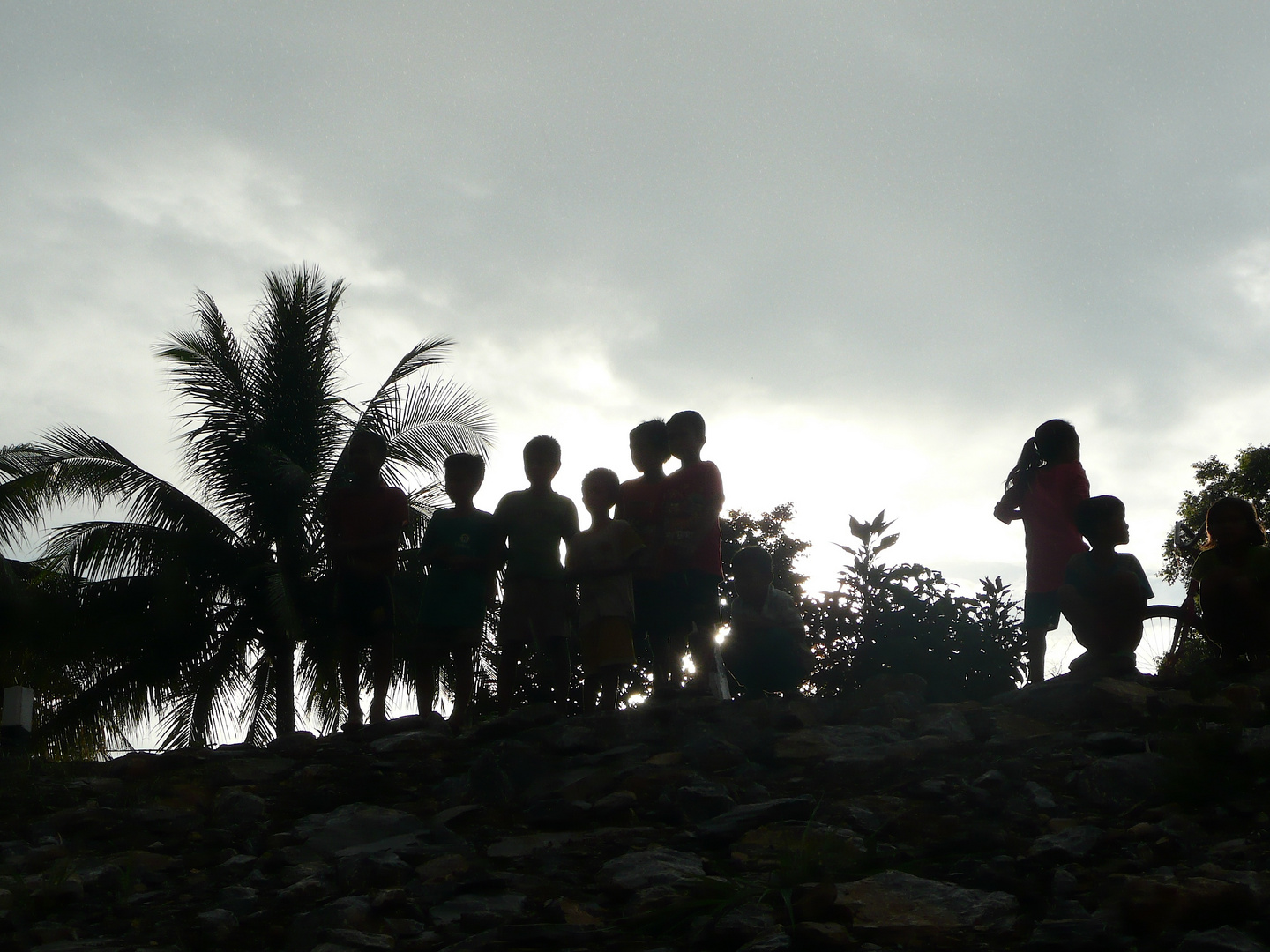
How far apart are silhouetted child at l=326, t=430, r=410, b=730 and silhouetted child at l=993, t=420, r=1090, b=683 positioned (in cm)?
340

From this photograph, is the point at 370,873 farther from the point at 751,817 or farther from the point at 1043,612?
the point at 1043,612

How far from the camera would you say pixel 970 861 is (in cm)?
304

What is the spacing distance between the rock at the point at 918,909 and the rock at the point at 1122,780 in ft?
2.67

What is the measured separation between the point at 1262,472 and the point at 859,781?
63.3 feet

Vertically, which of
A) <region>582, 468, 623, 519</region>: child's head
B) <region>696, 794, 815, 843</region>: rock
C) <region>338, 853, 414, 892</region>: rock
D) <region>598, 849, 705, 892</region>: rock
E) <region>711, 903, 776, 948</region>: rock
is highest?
<region>582, 468, 623, 519</region>: child's head

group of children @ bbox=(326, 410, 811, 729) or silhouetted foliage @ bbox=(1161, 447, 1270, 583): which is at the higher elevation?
silhouetted foliage @ bbox=(1161, 447, 1270, 583)

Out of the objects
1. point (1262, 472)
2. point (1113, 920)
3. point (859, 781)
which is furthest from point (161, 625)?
point (1262, 472)

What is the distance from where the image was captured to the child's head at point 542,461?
5.80 meters

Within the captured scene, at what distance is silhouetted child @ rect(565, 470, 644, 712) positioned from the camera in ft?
17.4

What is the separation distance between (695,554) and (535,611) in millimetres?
884

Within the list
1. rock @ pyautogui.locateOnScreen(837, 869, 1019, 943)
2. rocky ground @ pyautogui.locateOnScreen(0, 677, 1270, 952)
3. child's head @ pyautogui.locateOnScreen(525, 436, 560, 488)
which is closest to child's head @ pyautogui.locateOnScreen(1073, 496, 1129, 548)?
rocky ground @ pyautogui.locateOnScreen(0, 677, 1270, 952)

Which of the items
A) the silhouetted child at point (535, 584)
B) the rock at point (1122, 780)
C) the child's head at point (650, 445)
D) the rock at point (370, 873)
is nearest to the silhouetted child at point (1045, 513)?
the child's head at point (650, 445)

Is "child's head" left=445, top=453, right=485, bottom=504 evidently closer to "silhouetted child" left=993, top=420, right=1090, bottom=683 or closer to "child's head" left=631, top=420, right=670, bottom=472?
"child's head" left=631, top=420, right=670, bottom=472

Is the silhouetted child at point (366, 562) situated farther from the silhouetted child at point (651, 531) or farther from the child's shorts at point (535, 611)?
the silhouetted child at point (651, 531)
